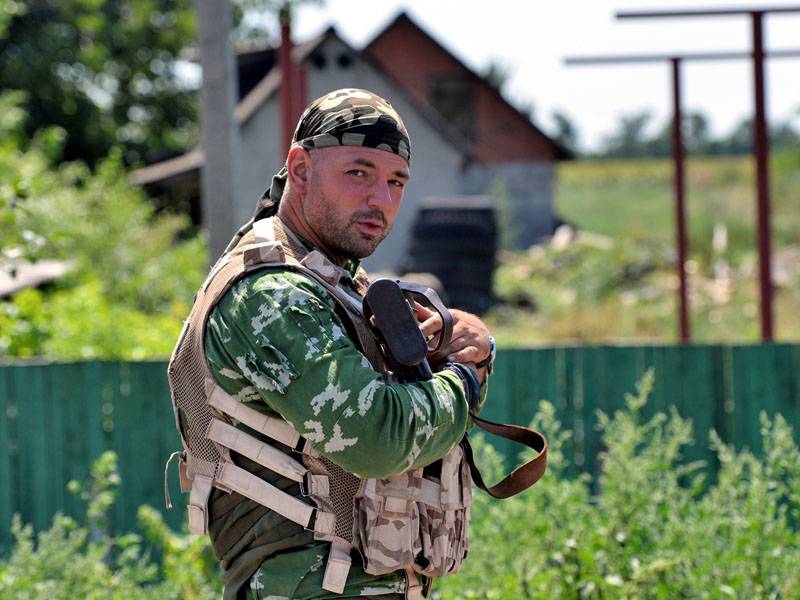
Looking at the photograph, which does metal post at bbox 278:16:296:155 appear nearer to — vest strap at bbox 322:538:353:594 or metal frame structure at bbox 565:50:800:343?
metal frame structure at bbox 565:50:800:343

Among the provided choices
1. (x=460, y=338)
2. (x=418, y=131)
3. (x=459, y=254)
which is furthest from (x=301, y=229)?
(x=418, y=131)

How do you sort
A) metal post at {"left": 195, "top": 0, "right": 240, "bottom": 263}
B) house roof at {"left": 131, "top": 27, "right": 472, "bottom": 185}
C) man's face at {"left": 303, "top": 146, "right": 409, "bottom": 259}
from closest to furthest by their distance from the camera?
man's face at {"left": 303, "top": 146, "right": 409, "bottom": 259} < metal post at {"left": 195, "top": 0, "right": 240, "bottom": 263} < house roof at {"left": 131, "top": 27, "right": 472, "bottom": 185}

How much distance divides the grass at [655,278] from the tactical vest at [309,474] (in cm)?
871

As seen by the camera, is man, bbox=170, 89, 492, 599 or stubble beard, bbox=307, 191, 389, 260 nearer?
man, bbox=170, 89, 492, 599

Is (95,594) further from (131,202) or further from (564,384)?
(131,202)

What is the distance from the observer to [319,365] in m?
2.04

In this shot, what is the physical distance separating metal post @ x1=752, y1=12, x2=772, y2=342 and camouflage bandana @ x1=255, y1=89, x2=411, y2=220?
5.56 meters

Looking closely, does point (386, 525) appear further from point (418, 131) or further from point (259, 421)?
point (418, 131)

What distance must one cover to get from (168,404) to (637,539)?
2904mm

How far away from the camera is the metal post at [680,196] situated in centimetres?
839

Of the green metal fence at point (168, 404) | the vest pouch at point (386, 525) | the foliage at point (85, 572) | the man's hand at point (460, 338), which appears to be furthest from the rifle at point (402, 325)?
the green metal fence at point (168, 404)

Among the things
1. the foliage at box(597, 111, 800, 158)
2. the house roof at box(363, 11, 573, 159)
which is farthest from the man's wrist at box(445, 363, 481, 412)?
the foliage at box(597, 111, 800, 158)

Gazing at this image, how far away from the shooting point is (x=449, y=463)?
2375 mm

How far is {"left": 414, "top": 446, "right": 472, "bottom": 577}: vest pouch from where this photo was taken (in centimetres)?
232
